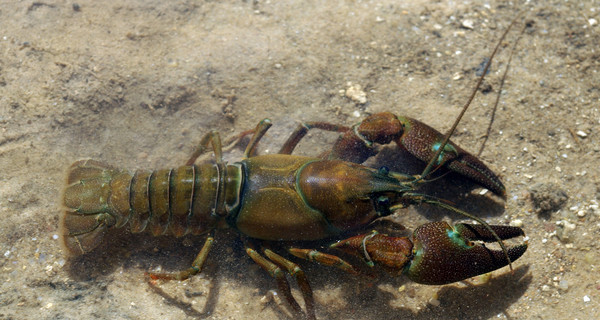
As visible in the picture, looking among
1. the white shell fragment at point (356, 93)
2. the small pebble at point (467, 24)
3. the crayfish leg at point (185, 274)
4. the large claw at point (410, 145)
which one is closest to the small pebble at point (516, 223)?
the large claw at point (410, 145)

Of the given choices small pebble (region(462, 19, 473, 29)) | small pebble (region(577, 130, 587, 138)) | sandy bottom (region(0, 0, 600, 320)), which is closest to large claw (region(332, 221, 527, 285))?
sandy bottom (region(0, 0, 600, 320))

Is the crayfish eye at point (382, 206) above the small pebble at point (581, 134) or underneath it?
underneath

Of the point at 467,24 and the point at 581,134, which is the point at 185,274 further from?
the point at 467,24

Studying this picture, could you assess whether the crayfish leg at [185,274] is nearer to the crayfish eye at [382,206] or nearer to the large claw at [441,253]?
A: the large claw at [441,253]

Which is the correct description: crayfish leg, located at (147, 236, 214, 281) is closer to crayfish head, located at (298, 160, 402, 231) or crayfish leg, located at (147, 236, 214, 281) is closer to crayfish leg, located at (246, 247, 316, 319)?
crayfish leg, located at (246, 247, 316, 319)

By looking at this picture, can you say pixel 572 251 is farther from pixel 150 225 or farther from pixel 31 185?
pixel 31 185

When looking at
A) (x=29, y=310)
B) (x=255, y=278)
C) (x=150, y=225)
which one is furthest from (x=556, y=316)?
(x=29, y=310)
